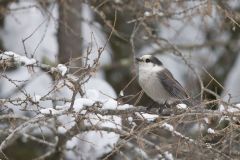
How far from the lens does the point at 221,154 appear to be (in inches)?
179

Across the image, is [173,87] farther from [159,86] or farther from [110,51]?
[110,51]

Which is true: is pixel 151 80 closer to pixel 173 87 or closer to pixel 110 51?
pixel 173 87

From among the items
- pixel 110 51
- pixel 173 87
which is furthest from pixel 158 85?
pixel 110 51

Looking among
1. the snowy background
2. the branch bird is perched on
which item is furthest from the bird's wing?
the snowy background

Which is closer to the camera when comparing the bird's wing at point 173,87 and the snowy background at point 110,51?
the snowy background at point 110,51

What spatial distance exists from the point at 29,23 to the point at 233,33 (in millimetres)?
3045

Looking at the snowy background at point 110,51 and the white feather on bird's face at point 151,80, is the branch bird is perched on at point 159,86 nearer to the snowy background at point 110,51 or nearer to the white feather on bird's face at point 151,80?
the white feather on bird's face at point 151,80

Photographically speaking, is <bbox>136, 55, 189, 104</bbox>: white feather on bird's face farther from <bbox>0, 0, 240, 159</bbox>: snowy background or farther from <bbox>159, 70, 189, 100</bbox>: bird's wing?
<bbox>0, 0, 240, 159</bbox>: snowy background

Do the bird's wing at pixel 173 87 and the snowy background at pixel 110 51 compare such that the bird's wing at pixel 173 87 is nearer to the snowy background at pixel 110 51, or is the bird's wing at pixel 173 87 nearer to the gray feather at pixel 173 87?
the gray feather at pixel 173 87

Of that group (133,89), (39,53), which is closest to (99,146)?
(133,89)

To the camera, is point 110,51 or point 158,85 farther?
point 110,51

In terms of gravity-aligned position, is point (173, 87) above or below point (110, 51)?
above

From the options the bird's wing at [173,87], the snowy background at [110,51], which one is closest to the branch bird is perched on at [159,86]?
the bird's wing at [173,87]

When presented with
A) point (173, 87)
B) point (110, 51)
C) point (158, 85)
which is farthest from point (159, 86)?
point (110, 51)
